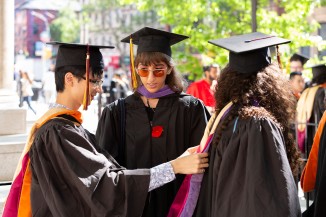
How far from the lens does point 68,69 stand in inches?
149

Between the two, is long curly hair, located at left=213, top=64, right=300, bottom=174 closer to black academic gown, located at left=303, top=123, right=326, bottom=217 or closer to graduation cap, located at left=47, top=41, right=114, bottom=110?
black academic gown, located at left=303, top=123, right=326, bottom=217

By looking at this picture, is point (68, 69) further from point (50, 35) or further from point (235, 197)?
point (50, 35)

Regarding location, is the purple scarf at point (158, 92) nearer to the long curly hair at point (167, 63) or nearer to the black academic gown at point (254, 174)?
the long curly hair at point (167, 63)

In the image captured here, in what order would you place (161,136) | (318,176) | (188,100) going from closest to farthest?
(318,176)
(161,136)
(188,100)

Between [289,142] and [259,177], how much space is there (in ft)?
1.34

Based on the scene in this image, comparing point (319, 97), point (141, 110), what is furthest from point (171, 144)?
point (319, 97)

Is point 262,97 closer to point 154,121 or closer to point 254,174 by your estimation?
point 254,174

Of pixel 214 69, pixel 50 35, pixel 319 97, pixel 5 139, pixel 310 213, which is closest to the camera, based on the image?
pixel 310 213

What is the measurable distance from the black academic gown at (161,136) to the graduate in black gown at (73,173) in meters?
0.74

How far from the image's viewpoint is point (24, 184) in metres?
3.59

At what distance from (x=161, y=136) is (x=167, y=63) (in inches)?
21.3

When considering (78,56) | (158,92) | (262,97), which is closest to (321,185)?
(262,97)

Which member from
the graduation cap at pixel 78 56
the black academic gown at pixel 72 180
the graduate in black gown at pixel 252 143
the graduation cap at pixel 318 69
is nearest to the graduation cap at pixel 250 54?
the graduate in black gown at pixel 252 143

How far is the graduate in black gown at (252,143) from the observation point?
326 centimetres
